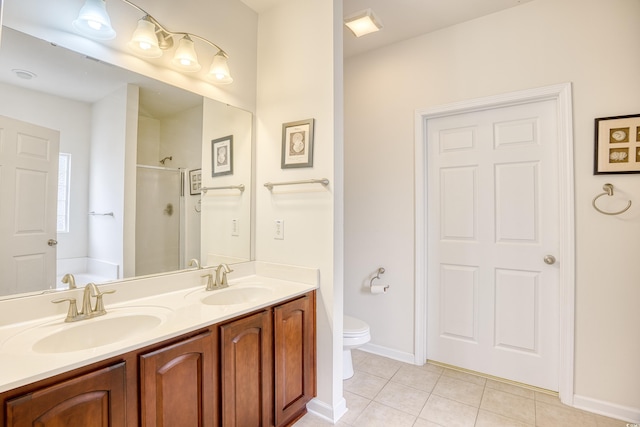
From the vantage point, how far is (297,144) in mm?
1903

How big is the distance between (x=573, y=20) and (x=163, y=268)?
2.93 metres

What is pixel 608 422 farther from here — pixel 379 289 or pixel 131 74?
pixel 131 74

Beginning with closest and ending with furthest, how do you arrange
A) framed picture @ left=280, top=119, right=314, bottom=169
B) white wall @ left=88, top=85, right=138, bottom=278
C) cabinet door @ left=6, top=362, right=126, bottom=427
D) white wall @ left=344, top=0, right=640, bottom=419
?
1. cabinet door @ left=6, top=362, right=126, bottom=427
2. white wall @ left=88, top=85, right=138, bottom=278
3. white wall @ left=344, top=0, right=640, bottom=419
4. framed picture @ left=280, top=119, right=314, bottom=169

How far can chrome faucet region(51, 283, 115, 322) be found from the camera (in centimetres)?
118

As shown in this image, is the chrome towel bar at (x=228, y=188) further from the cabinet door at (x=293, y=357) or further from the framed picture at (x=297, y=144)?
the cabinet door at (x=293, y=357)

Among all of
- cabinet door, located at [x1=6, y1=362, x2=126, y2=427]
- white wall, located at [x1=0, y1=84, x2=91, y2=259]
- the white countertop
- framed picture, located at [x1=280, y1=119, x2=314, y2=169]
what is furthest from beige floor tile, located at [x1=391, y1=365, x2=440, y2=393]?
white wall, located at [x1=0, y1=84, x2=91, y2=259]

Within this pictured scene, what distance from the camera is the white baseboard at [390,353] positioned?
2.43 metres

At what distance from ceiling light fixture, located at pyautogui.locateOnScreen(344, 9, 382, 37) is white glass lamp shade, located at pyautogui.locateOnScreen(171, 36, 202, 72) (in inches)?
41.3

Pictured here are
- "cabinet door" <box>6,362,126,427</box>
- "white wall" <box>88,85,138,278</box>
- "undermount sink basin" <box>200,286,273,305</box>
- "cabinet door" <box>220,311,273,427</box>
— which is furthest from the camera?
"undermount sink basin" <box>200,286,273,305</box>

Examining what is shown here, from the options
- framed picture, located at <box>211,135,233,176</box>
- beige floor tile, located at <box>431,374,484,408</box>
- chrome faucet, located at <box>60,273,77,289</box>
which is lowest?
beige floor tile, located at <box>431,374,484,408</box>

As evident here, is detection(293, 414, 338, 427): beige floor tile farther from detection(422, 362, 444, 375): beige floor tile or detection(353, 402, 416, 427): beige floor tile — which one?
detection(422, 362, 444, 375): beige floor tile

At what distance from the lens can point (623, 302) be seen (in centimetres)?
175

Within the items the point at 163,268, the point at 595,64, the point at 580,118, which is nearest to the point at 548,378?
the point at 580,118

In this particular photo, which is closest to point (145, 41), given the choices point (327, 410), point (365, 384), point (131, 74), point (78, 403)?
point (131, 74)
